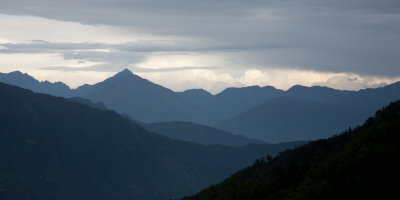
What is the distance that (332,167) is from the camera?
111000 millimetres

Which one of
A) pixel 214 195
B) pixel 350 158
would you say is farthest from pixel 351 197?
pixel 214 195

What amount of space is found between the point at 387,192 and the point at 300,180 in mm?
36687

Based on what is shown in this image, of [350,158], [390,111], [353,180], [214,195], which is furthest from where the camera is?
[214,195]

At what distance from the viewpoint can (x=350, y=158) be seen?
358ft

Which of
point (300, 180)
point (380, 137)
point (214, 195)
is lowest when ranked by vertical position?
point (214, 195)

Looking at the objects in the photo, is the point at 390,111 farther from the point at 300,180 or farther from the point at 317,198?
the point at 317,198

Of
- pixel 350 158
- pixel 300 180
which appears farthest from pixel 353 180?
pixel 300 180

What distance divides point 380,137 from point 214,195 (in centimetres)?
8282

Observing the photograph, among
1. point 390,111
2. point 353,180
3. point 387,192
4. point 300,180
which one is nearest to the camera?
point 387,192

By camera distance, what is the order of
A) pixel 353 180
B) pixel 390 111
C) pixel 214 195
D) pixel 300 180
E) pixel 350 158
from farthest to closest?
pixel 214 195 < pixel 390 111 < pixel 300 180 < pixel 350 158 < pixel 353 180

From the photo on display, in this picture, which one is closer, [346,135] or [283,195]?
[283,195]

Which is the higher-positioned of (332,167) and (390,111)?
(390,111)

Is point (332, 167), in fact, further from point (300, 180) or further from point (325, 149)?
point (325, 149)

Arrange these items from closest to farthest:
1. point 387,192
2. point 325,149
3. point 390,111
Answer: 1. point 387,192
2. point 390,111
3. point 325,149
